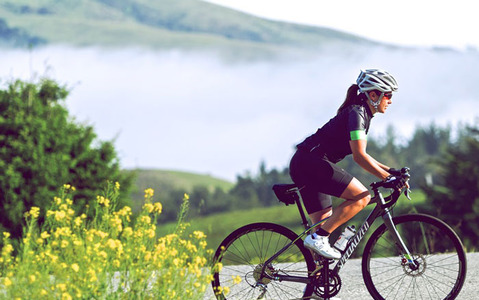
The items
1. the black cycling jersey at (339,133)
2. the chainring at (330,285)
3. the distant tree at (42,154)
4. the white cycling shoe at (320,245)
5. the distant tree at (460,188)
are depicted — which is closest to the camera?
the black cycling jersey at (339,133)

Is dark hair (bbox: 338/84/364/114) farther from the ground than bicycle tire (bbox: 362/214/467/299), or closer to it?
farther from the ground

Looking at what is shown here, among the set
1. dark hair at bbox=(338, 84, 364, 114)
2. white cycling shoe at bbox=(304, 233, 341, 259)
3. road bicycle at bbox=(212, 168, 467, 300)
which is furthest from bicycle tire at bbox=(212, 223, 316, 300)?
dark hair at bbox=(338, 84, 364, 114)

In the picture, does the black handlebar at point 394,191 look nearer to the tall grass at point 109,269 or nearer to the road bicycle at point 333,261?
the road bicycle at point 333,261

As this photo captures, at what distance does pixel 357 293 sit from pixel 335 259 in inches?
60.3

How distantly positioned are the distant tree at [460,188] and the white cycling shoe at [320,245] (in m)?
25.4

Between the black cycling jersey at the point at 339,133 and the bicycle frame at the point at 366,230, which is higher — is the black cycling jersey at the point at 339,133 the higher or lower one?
the higher one

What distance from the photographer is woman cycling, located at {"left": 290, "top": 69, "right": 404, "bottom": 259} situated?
5.71 m

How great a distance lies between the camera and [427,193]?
33500 millimetres

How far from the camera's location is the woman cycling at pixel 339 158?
5715 mm

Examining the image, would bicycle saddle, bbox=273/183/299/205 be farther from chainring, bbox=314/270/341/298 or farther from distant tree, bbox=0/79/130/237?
distant tree, bbox=0/79/130/237

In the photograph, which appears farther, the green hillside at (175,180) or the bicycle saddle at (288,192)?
the green hillside at (175,180)

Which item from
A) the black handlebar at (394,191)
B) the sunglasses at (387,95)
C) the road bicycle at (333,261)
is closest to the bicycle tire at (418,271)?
the road bicycle at (333,261)

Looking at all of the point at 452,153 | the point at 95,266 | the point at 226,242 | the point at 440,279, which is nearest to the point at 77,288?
the point at 95,266

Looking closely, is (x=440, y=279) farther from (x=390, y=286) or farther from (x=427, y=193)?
(x=427, y=193)
